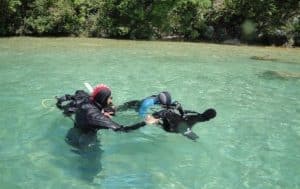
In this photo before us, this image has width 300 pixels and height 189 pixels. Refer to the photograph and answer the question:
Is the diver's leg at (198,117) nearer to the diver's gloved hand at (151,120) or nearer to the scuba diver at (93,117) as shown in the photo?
the diver's gloved hand at (151,120)

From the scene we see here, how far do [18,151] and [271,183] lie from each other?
13.5 ft

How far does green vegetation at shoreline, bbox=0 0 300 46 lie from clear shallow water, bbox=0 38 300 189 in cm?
613

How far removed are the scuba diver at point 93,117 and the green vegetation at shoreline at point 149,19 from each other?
54.8ft

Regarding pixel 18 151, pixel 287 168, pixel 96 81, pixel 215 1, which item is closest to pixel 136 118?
pixel 18 151

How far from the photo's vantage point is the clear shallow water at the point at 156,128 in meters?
7.44

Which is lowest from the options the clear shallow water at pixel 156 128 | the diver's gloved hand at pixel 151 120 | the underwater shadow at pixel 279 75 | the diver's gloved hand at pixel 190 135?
the clear shallow water at pixel 156 128

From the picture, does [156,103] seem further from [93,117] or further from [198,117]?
[93,117]

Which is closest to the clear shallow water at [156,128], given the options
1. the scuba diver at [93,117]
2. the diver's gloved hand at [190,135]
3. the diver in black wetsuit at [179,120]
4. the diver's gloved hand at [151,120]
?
the scuba diver at [93,117]

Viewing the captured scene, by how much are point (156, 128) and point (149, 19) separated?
16.1 m

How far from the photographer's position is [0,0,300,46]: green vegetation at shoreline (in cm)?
2417

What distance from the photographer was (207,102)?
11648 millimetres

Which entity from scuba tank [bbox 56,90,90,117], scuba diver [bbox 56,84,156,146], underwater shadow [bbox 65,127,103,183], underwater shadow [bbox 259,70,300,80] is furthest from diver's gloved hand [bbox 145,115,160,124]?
underwater shadow [bbox 259,70,300,80]

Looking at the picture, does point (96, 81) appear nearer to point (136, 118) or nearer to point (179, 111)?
point (136, 118)

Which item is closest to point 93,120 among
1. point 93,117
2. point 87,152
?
point 93,117
